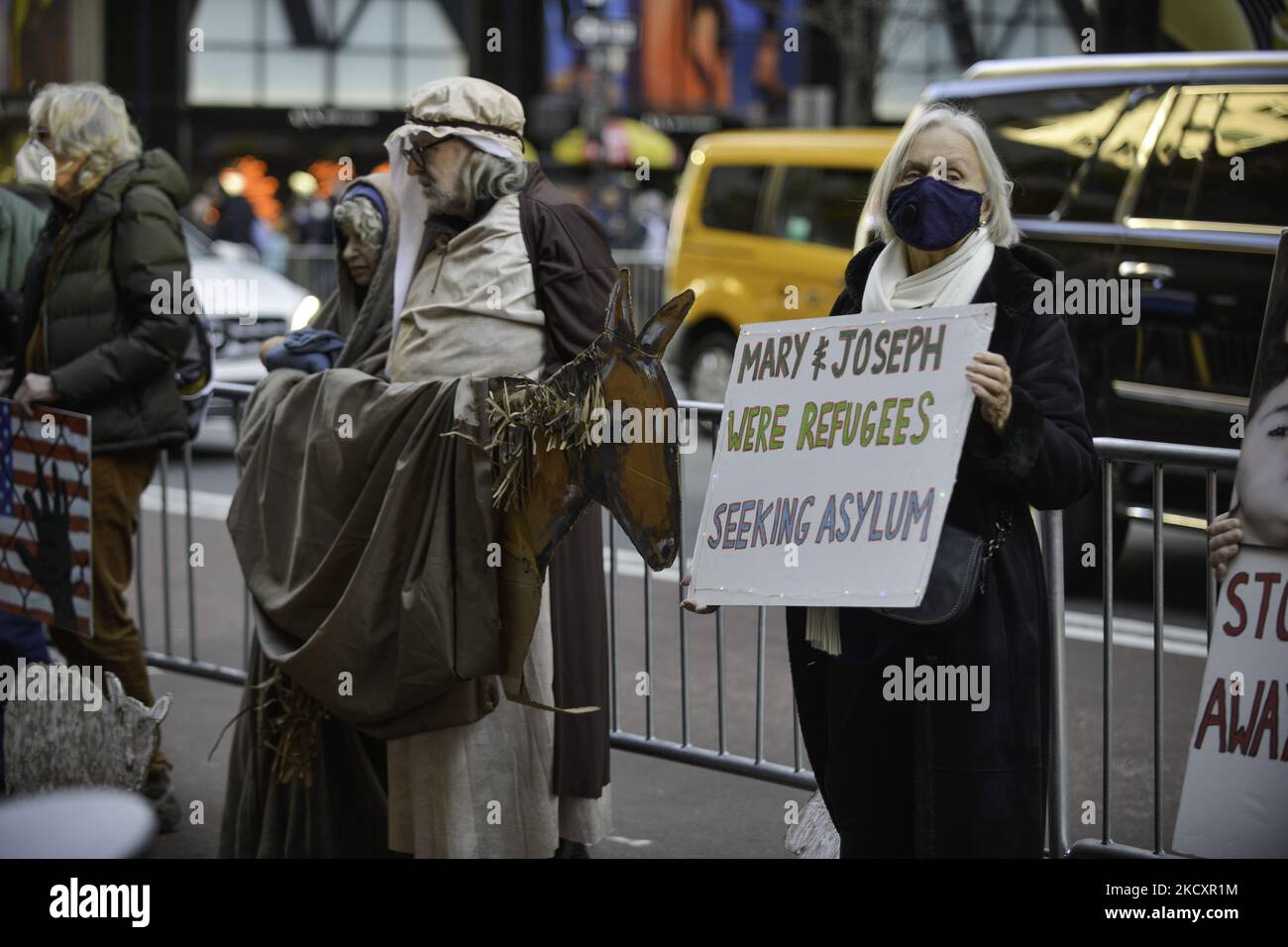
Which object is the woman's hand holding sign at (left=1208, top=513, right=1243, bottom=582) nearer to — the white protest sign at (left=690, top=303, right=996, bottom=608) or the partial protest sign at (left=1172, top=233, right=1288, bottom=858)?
the partial protest sign at (left=1172, top=233, right=1288, bottom=858)

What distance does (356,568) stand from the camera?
13.8 feet

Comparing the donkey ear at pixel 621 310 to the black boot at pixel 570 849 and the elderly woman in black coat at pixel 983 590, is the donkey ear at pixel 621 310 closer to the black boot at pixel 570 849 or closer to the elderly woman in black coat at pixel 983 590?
the elderly woman in black coat at pixel 983 590

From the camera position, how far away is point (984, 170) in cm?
342

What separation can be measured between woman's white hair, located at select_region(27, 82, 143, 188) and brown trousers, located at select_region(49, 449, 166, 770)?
842 millimetres

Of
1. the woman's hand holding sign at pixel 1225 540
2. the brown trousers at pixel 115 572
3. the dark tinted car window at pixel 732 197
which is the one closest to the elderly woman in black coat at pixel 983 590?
the woman's hand holding sign at pixel 1225 540

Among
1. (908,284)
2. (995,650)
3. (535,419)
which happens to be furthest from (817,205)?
(995,650)

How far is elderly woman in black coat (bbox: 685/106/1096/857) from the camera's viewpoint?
130 inches

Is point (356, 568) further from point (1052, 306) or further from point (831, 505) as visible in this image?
point (1052, 306)

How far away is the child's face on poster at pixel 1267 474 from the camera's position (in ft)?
10.9

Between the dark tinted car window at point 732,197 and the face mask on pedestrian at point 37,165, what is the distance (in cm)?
950

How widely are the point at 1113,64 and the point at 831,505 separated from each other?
5551 mm

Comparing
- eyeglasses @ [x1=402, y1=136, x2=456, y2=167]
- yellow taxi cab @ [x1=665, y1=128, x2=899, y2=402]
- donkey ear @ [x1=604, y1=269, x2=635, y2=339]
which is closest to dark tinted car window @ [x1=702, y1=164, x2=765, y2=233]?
yellow taxi cab @ [x1=665, y1=128, x2=899, y2=402]

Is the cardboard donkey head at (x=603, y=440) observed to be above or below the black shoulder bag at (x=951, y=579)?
above
